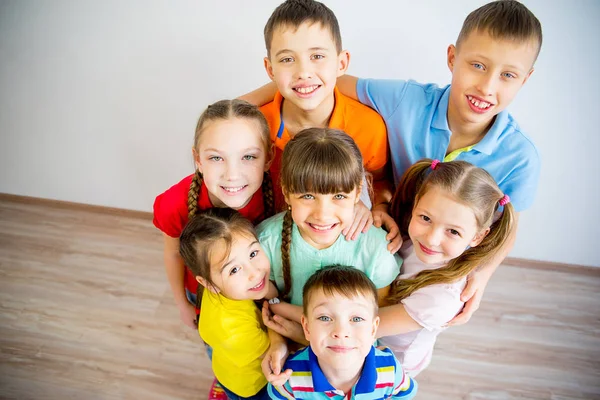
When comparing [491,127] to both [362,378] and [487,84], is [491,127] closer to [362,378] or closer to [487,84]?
[487,84]

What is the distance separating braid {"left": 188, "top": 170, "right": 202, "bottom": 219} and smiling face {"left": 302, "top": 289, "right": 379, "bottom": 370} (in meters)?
0.39

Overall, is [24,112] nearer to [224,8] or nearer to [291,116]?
[224,8]

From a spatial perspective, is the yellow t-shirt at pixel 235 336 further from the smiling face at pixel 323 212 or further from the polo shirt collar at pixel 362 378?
the smiling face at pixel 323 212

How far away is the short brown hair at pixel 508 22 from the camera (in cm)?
103

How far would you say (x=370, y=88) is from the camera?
1.27 m

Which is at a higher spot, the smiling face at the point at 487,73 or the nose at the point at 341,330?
the smiling face at the point at 487,73

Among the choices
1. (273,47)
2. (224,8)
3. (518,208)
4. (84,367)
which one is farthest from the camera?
(84,367)

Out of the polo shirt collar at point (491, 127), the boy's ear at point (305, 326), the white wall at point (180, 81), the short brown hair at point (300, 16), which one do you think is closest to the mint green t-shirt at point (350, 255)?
the boy's ear at point (305, 326)

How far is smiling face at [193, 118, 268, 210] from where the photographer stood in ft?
3.63

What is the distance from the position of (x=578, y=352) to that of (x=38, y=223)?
8.03 feet

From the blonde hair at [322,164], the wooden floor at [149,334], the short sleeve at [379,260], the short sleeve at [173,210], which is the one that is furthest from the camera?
the wooden floor at [149,334]

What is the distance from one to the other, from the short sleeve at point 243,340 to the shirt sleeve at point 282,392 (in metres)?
0.09

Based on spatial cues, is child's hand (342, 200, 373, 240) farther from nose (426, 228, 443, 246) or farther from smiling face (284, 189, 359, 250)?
nose (426, 228, 443, 246)

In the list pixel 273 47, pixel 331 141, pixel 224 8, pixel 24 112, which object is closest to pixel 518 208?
pixel 331 141
